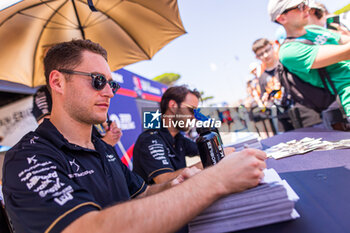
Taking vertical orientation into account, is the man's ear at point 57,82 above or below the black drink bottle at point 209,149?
above

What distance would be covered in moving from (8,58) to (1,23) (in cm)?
48

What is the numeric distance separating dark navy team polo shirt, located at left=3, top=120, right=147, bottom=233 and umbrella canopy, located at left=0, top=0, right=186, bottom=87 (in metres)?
1.50

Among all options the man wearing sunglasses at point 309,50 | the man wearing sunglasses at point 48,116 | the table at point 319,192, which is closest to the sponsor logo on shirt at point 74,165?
the table at point 319,192

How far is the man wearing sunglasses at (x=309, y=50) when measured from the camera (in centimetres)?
156

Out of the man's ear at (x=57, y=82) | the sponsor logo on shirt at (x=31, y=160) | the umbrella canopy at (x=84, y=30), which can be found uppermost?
the umbrella canopy at (x=84, y=30)

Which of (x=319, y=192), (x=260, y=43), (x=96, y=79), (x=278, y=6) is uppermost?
(x=260, y=43)

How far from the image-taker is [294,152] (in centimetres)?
127

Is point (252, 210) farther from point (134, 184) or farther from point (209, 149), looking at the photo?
point (134, 184)

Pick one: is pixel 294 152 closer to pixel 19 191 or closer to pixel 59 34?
pixel 19 191

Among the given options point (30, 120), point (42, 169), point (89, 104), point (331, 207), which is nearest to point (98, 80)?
point (89, 104)

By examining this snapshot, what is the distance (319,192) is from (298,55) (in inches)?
Answer: 52.6

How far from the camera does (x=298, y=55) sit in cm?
166

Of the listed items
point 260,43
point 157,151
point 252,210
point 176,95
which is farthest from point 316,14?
point 252,210

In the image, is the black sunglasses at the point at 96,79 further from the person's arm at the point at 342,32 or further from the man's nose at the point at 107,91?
the person's arm at the point at 342,32
